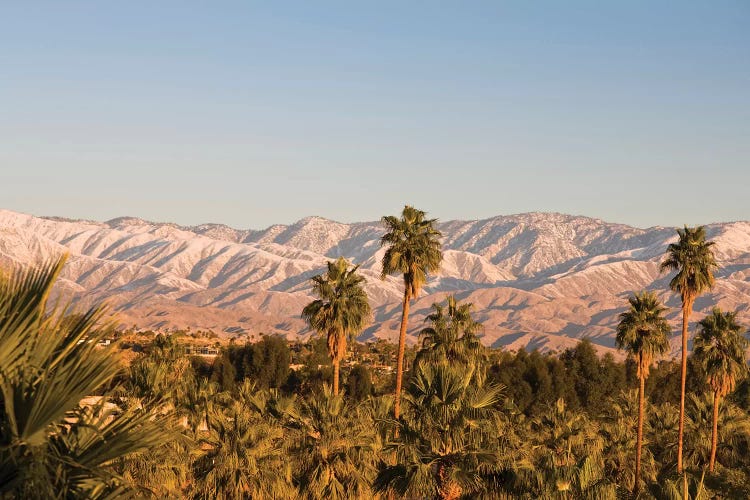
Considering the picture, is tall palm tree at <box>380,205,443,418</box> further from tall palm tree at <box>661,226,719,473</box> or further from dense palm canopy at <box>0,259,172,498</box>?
dense palm canopy at <box>0,259,172,498</box>

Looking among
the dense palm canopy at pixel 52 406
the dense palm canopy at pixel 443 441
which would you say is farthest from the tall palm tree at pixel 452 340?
the dense palm canopy at pixel 52 406

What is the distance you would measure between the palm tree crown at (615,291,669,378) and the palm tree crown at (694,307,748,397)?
13.4 feet

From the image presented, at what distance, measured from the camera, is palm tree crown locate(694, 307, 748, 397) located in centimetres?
6636

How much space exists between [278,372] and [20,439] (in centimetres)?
9549

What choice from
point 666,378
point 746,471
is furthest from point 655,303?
point 666,378

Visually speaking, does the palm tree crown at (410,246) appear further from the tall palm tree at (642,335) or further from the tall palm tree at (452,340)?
the tall palm tree at (642,335)

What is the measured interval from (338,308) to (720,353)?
92.6ft

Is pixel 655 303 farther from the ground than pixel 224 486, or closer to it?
farther from the ground

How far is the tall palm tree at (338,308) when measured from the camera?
189ft

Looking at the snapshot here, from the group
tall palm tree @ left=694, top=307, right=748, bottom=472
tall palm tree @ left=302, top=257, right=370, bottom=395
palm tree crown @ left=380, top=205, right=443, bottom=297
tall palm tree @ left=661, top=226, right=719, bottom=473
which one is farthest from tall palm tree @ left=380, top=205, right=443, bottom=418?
tall palm tree @ left=694, top=307, right=748, bottom=472

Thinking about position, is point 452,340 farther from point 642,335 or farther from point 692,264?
point 692,264

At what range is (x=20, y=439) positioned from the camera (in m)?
9.20

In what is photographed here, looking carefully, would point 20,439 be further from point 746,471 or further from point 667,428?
point 667,428

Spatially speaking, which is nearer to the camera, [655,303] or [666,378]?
[655,303]
